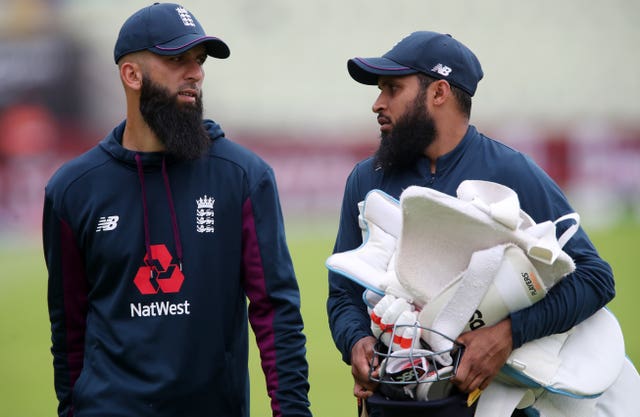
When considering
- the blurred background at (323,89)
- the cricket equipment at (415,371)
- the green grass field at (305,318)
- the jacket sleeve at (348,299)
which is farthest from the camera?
the blurred background at (323,89)

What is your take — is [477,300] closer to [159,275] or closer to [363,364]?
[363,364]

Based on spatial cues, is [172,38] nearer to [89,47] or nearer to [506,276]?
[506,276]

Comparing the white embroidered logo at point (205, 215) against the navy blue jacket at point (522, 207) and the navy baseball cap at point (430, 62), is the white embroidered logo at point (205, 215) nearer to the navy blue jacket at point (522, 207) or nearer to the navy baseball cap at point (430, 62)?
the navy blue jacket at point (522, 207)

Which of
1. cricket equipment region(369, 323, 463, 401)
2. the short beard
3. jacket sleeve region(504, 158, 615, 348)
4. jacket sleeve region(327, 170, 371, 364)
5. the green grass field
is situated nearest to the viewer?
cricket equipment region(369, 323, 463, 401)

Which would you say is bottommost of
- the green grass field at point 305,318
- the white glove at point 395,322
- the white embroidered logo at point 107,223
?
the green grass field at point 305,318

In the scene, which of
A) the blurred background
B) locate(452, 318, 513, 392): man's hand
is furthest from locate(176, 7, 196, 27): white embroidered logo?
the blurred background

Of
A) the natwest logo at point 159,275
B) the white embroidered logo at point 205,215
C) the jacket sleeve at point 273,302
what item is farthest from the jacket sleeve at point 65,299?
the jacket sleeve at point 273,302

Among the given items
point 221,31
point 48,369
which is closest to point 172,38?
point 48,369

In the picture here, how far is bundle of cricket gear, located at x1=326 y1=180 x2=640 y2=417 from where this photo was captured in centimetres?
221

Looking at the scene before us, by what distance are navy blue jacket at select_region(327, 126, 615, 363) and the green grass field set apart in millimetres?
2692

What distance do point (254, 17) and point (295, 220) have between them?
133 inches

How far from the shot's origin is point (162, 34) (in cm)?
261

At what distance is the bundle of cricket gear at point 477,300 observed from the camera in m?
2.21

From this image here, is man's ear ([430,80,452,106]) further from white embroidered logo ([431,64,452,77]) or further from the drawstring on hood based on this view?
the drawstring on hood
